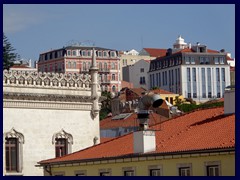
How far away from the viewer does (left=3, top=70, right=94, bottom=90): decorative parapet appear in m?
47.5

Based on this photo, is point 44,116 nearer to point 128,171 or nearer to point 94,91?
point 94,91

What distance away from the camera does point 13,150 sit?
4731cm

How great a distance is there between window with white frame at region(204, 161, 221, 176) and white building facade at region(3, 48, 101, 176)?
50.5ft

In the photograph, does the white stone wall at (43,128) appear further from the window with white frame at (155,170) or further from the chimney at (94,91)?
the window with white frame at (155,170)

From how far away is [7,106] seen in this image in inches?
1850

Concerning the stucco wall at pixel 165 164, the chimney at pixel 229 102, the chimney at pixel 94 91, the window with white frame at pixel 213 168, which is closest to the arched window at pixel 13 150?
the chimney at pixel 94 91

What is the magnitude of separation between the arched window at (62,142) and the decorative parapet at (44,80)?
244 cm

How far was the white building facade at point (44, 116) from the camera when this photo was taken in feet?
154

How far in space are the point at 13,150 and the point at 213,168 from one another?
56.9 feet

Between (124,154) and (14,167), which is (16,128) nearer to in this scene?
(14,167)

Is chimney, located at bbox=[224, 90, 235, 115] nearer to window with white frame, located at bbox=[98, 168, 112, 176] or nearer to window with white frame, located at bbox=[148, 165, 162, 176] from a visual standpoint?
window with white frame, located at bbox=[148, 165, 162, 176]

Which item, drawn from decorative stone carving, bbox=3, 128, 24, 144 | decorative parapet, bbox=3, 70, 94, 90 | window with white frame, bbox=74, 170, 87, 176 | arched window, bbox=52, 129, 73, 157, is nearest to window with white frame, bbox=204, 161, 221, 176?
window with white frame, bbox=74, 170, 87, 176

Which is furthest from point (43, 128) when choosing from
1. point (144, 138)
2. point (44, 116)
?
point (144, 138)

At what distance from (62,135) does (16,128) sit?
285 cm
